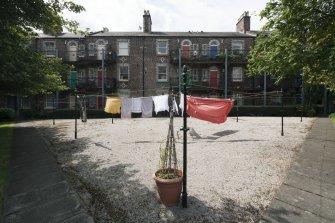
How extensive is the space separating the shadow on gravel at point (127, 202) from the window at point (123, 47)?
938 inches

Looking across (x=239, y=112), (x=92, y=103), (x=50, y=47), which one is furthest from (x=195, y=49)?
(x=50, y=47)

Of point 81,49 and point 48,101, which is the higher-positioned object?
point 81,49

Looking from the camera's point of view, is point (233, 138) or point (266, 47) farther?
point (233, 138)

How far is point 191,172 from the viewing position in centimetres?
875

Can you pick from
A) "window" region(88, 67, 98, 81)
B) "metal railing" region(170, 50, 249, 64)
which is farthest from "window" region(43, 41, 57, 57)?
"metal railing" region(170, 50, 249, 64)

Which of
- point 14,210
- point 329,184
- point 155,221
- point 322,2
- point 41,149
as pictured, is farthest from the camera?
point 41,149

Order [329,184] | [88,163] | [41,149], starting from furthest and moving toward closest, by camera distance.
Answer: [41,149], [88,163], [329,184]

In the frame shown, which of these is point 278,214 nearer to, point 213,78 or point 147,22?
point 213,78

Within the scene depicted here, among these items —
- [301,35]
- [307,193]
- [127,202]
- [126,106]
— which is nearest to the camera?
[127,202]

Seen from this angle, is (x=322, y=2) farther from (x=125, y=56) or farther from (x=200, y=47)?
(x=125, y=56)

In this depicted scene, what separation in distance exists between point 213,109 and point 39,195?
8991mm

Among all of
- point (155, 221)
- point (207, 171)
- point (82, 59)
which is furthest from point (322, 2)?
point (82, 59)

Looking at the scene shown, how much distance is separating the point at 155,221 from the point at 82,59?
29257 mm

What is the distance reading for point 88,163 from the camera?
33.2 ft
